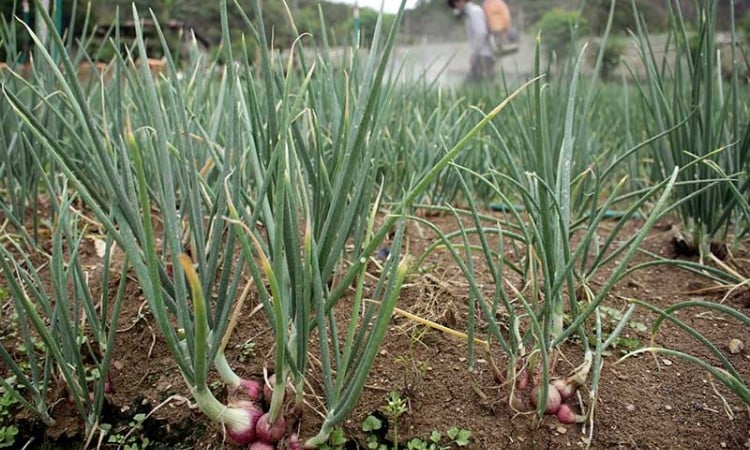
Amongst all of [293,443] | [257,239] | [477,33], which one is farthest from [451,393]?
[477,33]

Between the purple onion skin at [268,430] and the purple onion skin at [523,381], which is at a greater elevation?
the purple onion skin at [523,381]

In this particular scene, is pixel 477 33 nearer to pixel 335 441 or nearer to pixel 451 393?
pixel 451 393

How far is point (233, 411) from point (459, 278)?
1.65 ft

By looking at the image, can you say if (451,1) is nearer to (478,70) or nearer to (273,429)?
(478,70)

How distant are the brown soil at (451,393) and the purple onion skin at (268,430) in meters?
0.04

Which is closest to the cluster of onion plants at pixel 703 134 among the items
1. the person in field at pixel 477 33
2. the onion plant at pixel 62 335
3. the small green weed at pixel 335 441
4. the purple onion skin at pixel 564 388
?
the purple onion skin at pixel 564 388

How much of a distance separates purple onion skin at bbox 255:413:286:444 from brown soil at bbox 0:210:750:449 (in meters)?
0.04

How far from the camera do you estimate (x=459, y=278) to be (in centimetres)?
106

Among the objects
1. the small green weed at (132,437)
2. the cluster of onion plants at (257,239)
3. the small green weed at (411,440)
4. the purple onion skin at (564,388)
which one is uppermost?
the cluster of onion plants at (257,239)

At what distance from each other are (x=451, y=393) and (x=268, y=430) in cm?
25

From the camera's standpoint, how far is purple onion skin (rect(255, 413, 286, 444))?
26.8 inches

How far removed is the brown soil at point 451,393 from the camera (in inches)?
28.7

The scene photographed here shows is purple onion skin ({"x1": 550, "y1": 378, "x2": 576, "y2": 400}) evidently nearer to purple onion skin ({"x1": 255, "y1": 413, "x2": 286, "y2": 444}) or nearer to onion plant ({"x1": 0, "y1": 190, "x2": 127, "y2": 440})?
purple onion skin ({"x1": 255, "y1": 413, "x2": 286, "y2": 444})

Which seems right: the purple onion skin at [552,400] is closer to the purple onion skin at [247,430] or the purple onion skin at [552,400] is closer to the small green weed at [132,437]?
the purple onion skin at [247,430]
